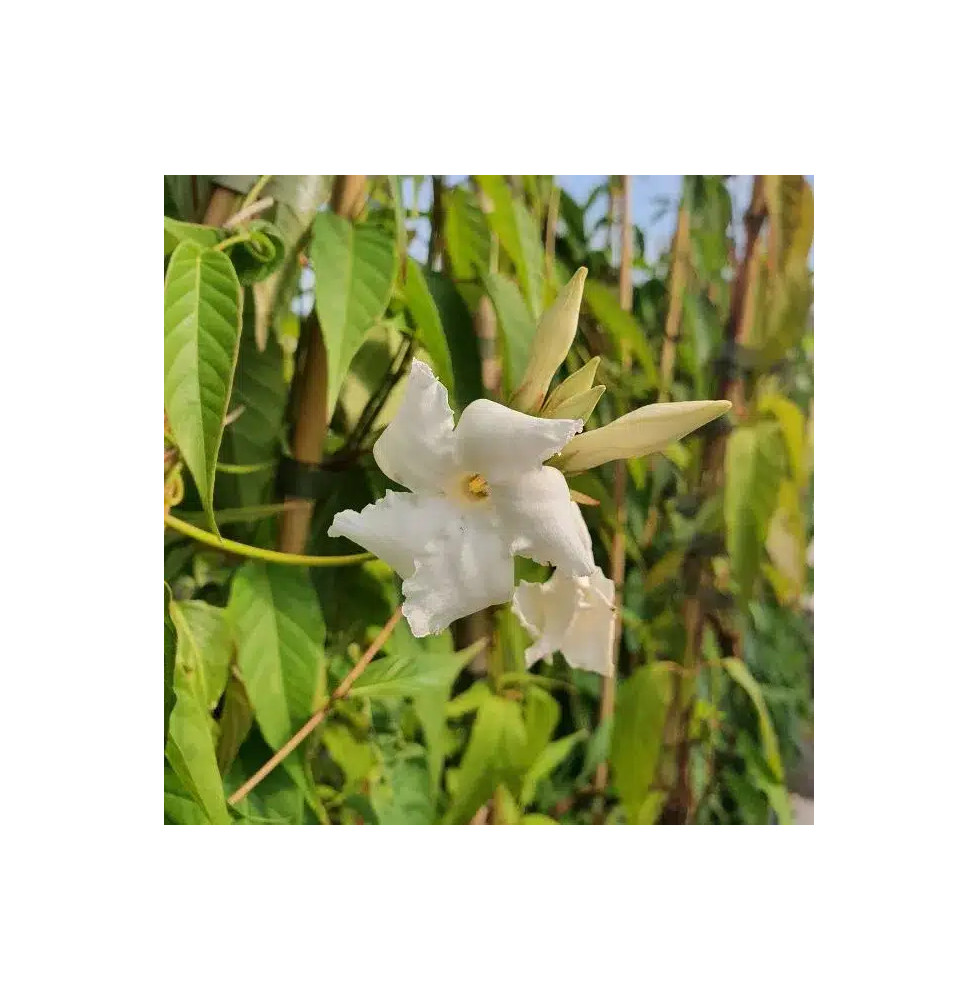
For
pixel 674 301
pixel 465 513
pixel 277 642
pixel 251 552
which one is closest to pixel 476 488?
pixel 465 513

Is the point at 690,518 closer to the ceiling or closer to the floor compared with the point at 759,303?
closer to the floor

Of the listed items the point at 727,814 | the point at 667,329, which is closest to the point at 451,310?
the point at 667,329

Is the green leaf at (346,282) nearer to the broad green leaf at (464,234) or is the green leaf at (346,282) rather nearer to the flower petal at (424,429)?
the broad green leaf at (464,234)

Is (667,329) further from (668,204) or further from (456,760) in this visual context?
(456,760)

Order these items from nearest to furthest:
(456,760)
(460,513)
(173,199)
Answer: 1. (460,513)
2. (173,199)
3. (456,760)

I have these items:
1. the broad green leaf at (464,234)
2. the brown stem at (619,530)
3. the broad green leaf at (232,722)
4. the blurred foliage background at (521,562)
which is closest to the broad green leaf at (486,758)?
the blurred foliage background at (521,562)

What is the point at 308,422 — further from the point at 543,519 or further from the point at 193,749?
the point at 543,519

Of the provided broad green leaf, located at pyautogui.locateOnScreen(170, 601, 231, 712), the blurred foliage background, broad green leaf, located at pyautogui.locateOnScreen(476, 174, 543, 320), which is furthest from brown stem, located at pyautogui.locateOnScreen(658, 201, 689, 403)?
broad green leaf, located at pyautogui.locateOnScreen(170, 601, 231, 712)
